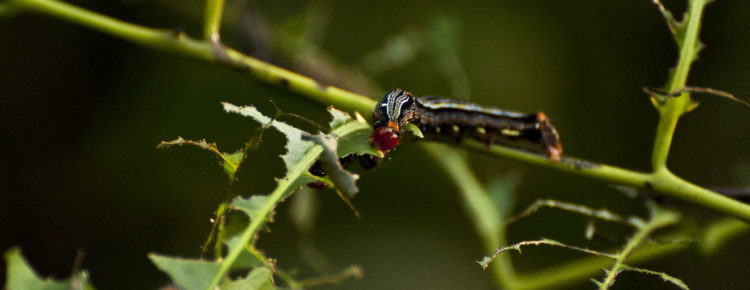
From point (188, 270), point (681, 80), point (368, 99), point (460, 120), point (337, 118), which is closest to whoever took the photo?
point (188, 270)

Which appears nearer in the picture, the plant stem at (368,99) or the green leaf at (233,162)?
the green leaf at (233,162)

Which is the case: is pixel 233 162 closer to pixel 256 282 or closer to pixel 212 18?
pixel 256 282

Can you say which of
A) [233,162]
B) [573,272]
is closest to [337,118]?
[233,162]

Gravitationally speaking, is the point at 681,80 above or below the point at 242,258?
above

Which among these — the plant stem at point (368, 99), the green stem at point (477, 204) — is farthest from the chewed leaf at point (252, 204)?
the green stem at point (477, 204)

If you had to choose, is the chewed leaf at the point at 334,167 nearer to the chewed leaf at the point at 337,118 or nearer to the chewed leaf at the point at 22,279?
the chewed leaf at the point at 337,118

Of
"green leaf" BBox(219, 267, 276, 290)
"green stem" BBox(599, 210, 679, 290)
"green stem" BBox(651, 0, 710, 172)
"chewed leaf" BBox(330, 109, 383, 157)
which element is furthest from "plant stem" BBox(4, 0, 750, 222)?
"green leaf" BBox(219, 267, 276, 290)

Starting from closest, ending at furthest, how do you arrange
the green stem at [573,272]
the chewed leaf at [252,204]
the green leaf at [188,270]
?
the green leaf at [188,270] < the chewed leaf at [252,204] < the green stem at [573,272]
